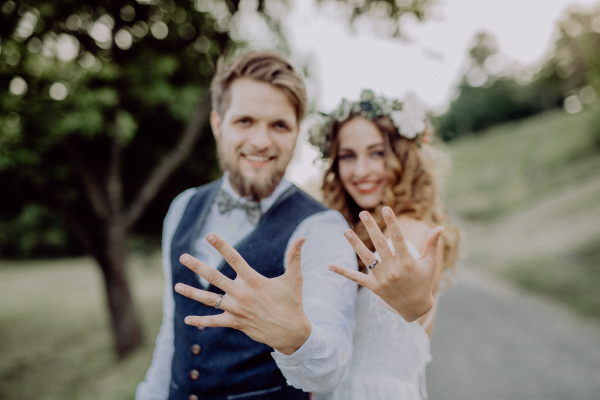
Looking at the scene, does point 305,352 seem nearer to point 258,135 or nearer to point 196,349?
point 196,349

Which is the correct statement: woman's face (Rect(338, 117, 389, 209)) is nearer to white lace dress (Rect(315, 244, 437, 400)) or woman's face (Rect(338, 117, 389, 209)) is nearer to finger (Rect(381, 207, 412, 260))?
white lace dress (Rect(315, 244, 437, 400))

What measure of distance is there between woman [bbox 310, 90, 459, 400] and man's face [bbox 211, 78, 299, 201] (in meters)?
0.53

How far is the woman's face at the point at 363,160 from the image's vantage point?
220 centimetres

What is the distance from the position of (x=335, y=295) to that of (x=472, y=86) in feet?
179

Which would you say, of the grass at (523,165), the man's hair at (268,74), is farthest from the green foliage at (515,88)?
the man's hair at (268,74)

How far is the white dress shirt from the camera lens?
3.91 ft

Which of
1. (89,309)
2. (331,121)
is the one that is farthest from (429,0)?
(89,309)

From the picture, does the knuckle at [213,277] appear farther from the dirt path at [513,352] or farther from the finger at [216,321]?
the dirt path at [513,352]

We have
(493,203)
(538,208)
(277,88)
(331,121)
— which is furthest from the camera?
(493,203)

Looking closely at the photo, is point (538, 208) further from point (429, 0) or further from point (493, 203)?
point (429, 0)

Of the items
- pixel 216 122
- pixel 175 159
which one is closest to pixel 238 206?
pixel 216 122

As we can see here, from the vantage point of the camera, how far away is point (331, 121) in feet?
7.56

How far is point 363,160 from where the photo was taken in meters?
2.19

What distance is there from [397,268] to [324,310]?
1.13 ft
